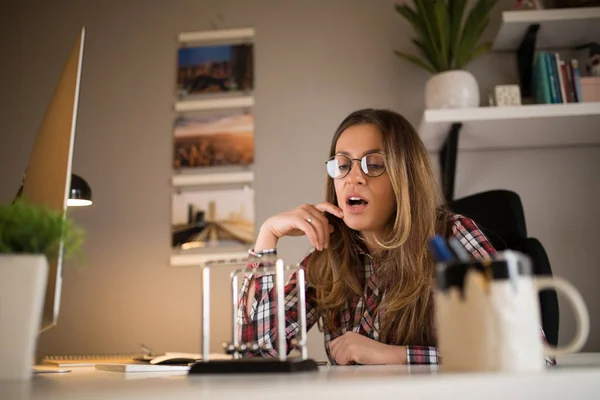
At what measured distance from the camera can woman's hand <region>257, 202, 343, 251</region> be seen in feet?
4.40

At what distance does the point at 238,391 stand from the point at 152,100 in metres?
2.59

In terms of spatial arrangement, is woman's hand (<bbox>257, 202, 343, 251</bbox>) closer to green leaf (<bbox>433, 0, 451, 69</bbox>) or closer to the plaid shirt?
the plaid shirt

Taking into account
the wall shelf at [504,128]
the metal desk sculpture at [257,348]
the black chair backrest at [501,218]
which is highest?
the wall shelf at [504,128]

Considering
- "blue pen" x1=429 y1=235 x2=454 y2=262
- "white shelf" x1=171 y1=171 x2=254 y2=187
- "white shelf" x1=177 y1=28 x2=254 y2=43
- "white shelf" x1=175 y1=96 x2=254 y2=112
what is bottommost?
"blue pen" x1=429 y1=235 x2=454 y2=262

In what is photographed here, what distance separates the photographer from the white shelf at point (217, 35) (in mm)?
2801

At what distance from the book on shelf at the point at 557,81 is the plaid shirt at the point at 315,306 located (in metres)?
1.06

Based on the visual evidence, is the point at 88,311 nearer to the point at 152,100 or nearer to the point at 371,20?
the point at 152,100

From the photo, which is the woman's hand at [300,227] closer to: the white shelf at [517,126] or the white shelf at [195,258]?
the white shelf at [517,126]

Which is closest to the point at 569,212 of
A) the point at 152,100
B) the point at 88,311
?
the point at 152,100

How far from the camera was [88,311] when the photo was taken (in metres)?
2.63

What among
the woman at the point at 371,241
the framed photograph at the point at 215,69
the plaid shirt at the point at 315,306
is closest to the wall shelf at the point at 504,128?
the woman at the point at 371,241

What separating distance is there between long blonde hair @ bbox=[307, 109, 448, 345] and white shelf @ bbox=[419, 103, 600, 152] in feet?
2.38

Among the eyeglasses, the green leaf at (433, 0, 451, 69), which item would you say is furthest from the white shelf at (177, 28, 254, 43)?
the eyeglasses

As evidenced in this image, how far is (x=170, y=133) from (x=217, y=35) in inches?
20.3
